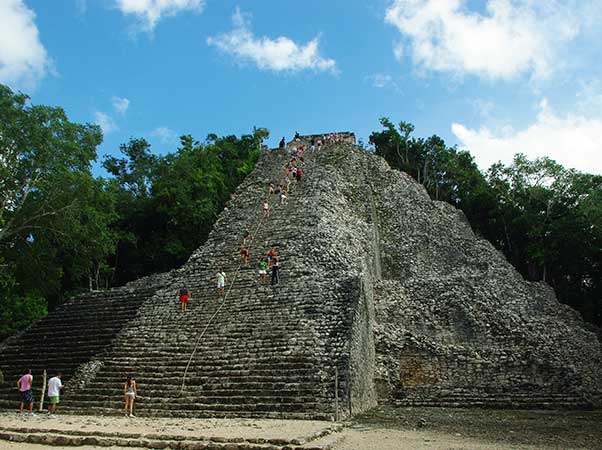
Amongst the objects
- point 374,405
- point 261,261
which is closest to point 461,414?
point 374,405

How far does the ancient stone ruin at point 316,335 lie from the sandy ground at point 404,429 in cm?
85

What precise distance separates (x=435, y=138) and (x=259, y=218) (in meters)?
19.7

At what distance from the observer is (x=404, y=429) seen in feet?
27.2

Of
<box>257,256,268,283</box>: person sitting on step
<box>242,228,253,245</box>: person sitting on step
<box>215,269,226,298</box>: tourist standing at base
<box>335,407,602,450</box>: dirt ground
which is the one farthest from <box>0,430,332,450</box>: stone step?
<box>242,228,253,245</box>: person sitting on step

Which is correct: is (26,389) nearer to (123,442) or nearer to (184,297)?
(184,297)

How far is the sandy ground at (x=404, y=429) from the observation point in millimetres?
6926

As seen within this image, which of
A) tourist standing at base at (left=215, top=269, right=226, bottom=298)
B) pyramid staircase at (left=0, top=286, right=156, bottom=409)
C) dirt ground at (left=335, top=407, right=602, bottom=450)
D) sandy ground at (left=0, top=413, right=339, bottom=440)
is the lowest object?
dirt ground at (left=335, top=407, right=602, bottom=450)

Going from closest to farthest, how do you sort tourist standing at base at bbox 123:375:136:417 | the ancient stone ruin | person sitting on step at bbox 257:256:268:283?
tourist standing at base at bbox 123:375:136:417
the ancient stone ruin
person sitting on step at bbox 257:256:268:283

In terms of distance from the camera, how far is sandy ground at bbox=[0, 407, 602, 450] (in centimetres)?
693

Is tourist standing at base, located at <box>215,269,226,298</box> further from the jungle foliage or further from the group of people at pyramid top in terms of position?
the jungle foliage

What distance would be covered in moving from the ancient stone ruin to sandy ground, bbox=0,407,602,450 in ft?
2.80

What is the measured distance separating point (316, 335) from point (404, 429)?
3.30m

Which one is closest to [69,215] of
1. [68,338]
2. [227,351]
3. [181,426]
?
[68,338]

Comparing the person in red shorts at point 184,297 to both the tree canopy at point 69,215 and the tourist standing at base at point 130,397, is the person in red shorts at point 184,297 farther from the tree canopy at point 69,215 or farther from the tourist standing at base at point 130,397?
the tree canopy at point 69,215
